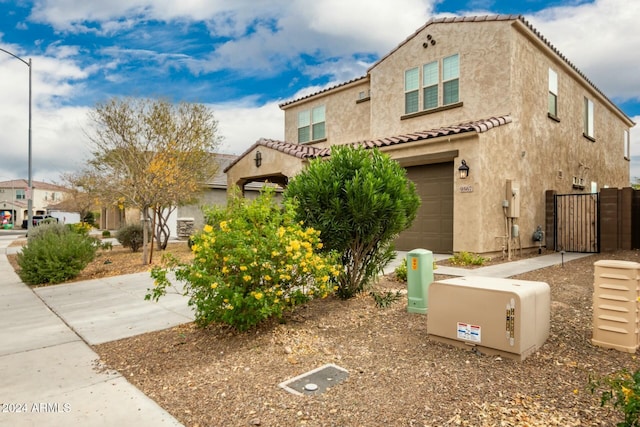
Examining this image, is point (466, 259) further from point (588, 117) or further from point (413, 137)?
point (588, 117)

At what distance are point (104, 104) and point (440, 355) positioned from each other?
12902mm

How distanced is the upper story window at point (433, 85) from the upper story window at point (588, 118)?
24.8 ft

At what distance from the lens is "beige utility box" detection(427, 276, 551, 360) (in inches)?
140

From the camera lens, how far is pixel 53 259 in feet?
29.3

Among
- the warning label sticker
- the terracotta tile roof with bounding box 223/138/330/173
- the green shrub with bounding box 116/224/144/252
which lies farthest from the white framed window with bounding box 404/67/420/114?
the green shrub with bounding box 116/224/144/252

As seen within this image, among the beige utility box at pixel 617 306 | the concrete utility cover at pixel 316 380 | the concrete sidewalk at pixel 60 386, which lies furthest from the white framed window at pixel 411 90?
the concrete utility cover at pixel 316 380

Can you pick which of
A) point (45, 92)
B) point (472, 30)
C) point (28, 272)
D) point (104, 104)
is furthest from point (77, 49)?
point (472, 30)

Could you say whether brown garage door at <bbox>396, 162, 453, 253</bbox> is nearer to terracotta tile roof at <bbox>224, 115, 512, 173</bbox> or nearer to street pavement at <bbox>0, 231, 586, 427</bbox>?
terracotta tile roof at <bbox>224, 115, 512, 173</bbox>

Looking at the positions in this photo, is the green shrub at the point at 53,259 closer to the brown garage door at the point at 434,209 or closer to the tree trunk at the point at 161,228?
the tree trunk at the point at 161,228

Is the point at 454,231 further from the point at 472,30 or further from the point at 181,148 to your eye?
the point at 181,148

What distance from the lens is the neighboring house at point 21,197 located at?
201 feet

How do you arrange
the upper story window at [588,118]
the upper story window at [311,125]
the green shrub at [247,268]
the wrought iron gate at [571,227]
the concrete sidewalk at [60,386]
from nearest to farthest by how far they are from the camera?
the concrete sidewalk at [60,386] → the green shrub at [247,268] → the wrought iron gate at [571,227] → the upper story window at [588,118] → the upper story window at [311,125]

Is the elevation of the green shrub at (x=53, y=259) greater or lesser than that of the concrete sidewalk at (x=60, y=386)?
greater

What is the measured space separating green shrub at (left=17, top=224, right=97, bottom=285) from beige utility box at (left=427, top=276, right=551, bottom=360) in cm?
860
